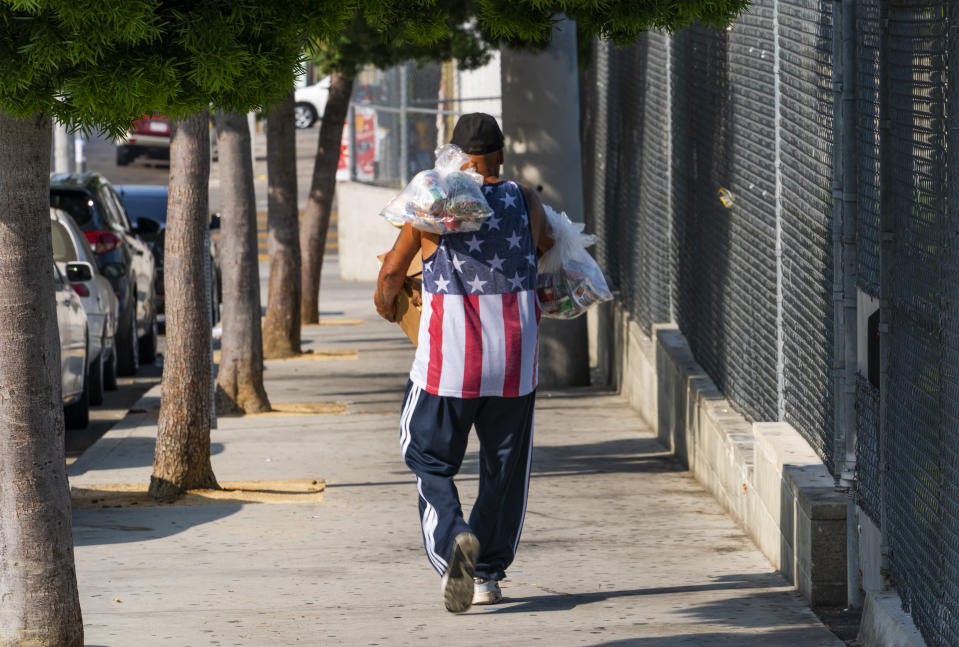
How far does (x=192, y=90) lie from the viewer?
179 inches

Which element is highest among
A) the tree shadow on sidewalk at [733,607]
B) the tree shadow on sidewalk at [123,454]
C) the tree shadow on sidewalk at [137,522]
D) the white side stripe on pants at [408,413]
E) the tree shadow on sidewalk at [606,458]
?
the white side stripe on pants at [408,413]

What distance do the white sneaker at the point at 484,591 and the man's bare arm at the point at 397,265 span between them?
1079mm

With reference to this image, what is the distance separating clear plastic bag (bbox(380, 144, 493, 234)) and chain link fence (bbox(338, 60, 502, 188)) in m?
20.7

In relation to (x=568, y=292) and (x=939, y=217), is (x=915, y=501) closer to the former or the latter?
(x=939, y=217)

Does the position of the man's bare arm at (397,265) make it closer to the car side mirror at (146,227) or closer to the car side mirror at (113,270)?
the car side mirror at (113,270)

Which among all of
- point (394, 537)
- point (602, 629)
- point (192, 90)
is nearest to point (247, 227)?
point (394, 537)

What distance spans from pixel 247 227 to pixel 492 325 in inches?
255

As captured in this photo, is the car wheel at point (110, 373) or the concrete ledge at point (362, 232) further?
the concrete ledge at point (362, 232)

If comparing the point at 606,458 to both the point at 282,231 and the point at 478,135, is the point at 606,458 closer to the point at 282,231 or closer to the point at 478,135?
the point at 478,135

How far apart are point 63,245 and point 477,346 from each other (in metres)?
8.65

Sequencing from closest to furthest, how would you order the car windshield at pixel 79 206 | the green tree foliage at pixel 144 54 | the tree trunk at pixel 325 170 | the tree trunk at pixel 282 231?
1. the green tree foliage at pixel 144 54
2. the car windshield at pixel 79 206
3. the tree trunk at pixel 282 231
4. the tree trunk at pixel 325 170

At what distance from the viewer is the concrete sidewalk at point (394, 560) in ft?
19.9

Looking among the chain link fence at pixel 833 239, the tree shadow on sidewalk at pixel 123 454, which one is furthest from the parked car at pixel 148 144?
the chain link fence at pixel 833 239

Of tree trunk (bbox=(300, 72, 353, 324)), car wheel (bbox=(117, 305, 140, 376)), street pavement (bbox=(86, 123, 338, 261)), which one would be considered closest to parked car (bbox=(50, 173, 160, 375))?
car wheel (bbox=(117, 305, 140, 376))
